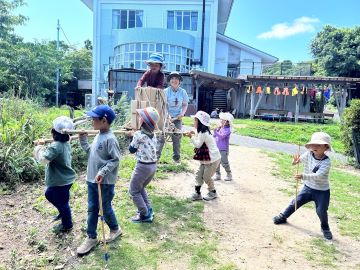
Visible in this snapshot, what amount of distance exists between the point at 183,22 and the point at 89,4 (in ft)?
31.9

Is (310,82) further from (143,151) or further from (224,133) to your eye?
(143,151)

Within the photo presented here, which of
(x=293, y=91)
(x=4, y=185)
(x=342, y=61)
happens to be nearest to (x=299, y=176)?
(x=4, y=185)

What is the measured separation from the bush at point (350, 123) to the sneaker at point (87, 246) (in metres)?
9.25

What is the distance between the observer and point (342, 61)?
33.7 m

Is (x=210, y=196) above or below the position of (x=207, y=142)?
below

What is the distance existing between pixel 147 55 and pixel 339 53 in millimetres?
18268

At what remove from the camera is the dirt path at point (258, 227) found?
4078mm

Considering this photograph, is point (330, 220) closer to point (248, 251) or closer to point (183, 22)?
point (248, 251)

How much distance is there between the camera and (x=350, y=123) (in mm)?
10992

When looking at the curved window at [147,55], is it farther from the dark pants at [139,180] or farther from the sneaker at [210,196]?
the dark pants at [139,180]

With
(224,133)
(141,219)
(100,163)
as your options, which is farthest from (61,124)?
(224,133)

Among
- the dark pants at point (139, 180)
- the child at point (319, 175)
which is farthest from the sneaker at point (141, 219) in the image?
the child at point (319, 175)

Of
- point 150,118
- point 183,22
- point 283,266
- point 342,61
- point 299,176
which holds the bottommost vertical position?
point 283,266

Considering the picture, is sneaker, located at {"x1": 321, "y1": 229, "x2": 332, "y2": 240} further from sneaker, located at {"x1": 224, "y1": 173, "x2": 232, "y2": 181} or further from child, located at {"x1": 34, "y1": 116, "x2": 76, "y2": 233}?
child, located at {"x1": 34, "y1": 116, "x2": 76, "y2": 233}
